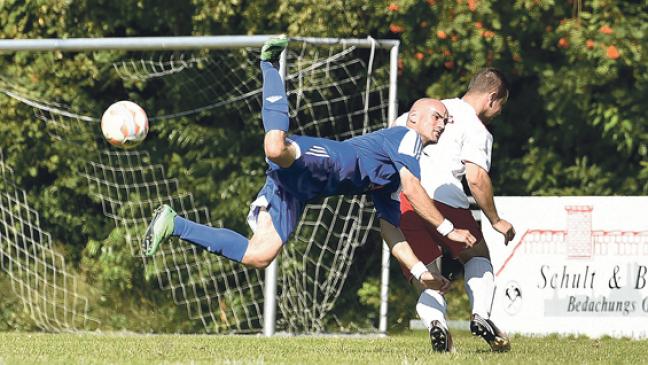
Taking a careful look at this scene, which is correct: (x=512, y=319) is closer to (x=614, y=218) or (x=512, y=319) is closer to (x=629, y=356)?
(x=614, y=218)

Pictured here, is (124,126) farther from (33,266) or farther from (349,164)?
(33,266)

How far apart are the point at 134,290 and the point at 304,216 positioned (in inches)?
71.5

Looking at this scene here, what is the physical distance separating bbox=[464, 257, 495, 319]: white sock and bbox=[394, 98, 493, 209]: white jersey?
352 millimetres

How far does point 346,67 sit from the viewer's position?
1221cm

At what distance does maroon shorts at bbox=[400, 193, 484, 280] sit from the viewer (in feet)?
25.8

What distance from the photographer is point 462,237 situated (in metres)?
7.35

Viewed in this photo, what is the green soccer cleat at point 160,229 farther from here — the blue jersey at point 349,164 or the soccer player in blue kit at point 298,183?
the blue jersey at point 349,164

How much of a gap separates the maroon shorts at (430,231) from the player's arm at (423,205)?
48cm

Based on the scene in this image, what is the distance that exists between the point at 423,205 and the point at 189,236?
1292 millimetres

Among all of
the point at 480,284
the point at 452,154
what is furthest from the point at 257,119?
the point at 480,284

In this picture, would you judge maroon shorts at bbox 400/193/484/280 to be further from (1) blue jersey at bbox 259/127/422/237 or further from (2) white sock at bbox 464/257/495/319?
(1) blue jersey at bbox 259/127/422/237

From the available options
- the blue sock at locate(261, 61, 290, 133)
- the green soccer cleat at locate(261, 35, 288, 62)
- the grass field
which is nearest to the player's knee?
the grass field

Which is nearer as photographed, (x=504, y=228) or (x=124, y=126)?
(x=504, y=228)

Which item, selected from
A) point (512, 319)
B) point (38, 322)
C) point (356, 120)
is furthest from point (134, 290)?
point (512, 319)
